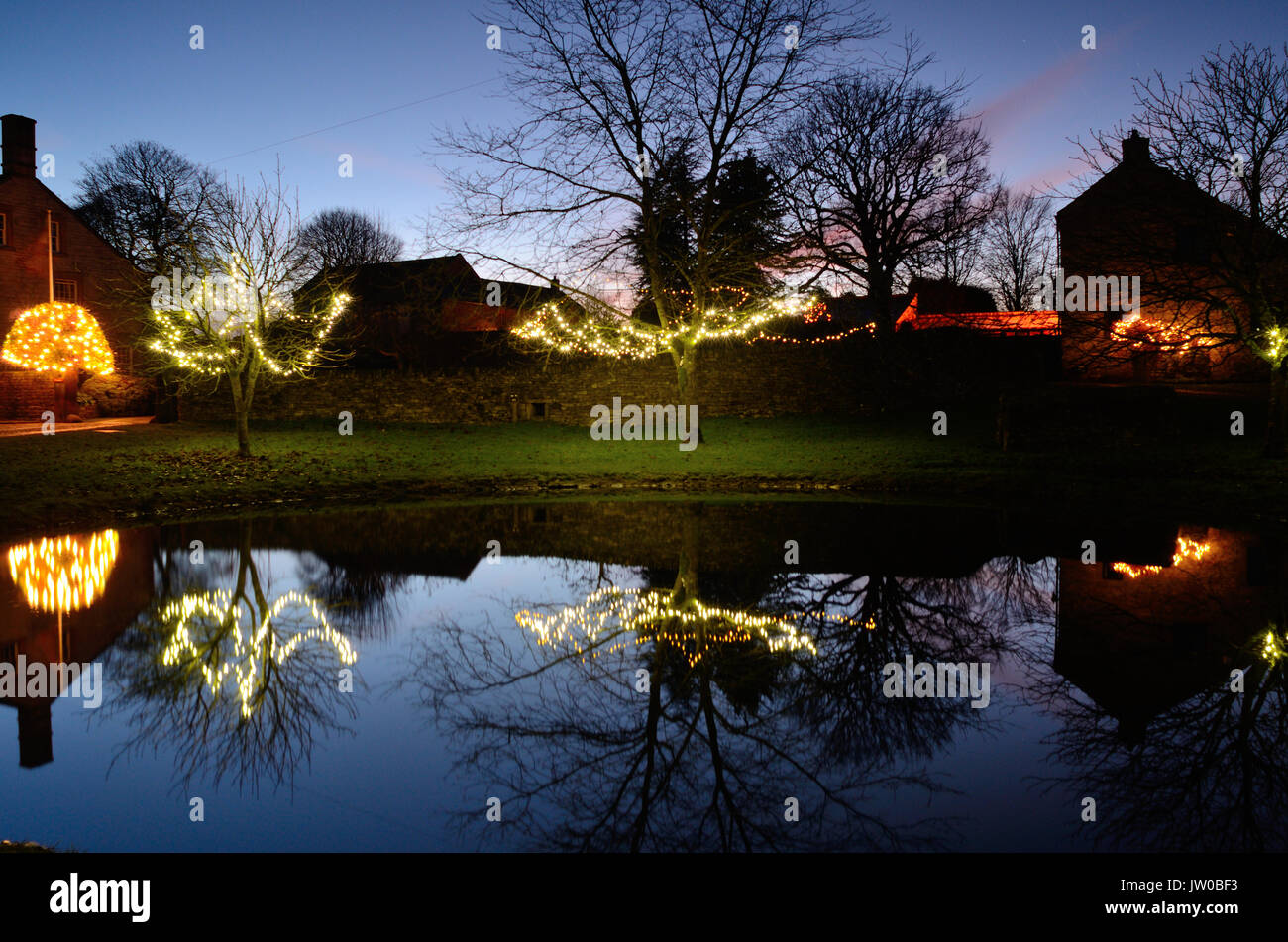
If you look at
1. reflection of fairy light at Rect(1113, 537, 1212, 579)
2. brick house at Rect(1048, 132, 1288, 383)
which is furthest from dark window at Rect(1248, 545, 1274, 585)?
brick house at Rect(1048, 132, 1288, 383)

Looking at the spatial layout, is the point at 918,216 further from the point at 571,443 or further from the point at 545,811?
the point at 545,811

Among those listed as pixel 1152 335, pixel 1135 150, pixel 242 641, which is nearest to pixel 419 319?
pixel 1135 150

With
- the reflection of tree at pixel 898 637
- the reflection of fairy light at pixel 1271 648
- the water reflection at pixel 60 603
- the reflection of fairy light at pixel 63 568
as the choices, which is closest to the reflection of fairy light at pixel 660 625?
the reflection of tree at pixel 898 637

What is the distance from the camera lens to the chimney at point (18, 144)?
28.2 metres

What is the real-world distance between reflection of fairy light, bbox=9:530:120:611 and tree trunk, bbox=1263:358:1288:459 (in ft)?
60.9

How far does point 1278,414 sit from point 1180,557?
9.65 metres

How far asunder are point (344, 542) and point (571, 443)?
1266cm

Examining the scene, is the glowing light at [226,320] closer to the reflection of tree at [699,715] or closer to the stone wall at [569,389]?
the stone wall at [569,389]

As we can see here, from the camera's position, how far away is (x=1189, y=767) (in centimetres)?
390

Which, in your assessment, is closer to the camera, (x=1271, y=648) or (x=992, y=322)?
(x=1271, y=648)

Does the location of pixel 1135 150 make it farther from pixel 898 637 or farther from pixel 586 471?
pixel 898 637

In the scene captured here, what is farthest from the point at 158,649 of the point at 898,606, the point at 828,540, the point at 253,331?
the point at 253,331

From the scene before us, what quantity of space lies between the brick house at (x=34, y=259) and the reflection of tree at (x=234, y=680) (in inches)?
1013

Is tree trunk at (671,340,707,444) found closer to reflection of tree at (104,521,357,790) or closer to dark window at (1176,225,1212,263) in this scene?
dark window at (1176,225,1212,263)
